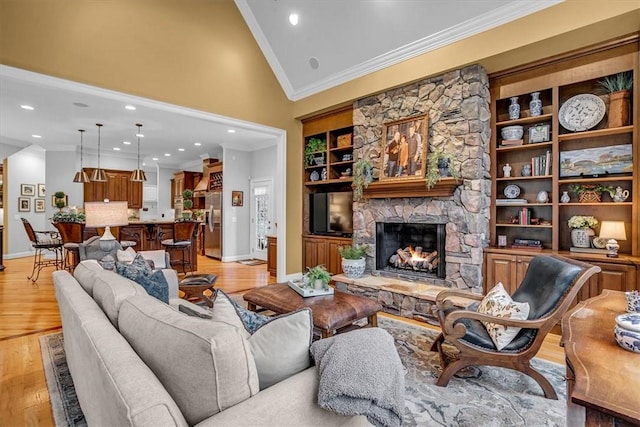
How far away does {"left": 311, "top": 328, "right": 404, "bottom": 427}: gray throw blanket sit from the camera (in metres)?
1.05

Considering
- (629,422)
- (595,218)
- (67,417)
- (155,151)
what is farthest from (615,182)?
(155,151)

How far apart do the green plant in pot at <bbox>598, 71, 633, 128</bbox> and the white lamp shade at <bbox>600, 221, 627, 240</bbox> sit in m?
0.99

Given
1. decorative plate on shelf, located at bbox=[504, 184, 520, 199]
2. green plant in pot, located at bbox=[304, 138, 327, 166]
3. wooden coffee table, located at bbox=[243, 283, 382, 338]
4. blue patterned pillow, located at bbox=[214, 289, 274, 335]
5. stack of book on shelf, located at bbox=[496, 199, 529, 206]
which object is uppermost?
green plant in pot, located at bbox=[304, 138, 327, 166]

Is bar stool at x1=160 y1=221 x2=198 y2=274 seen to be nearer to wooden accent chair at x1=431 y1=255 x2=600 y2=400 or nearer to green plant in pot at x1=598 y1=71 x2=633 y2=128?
wooden accent chair at x1=431 y1=255 x2=600 y2=400

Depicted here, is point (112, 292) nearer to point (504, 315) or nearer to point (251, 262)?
point (504, 315)

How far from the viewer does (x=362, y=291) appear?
4.43 m

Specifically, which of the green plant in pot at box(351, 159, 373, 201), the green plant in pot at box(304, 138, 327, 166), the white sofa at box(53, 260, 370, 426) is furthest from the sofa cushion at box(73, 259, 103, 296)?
the green plant in pot at box(304, 138, 327, 166)

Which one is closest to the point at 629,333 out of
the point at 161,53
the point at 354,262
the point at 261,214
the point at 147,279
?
the point at 147,279

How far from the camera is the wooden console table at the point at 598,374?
3.01ft

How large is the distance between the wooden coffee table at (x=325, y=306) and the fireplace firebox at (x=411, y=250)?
1617mm

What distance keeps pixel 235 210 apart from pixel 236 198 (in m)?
0.31

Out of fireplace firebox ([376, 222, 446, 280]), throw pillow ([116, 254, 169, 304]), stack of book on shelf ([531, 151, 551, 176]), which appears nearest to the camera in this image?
throw pillow ([116, 254, 169, 304])

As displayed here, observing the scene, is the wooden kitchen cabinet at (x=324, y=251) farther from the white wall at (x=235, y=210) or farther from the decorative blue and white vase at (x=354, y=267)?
the white wall at (x=235, y=210)

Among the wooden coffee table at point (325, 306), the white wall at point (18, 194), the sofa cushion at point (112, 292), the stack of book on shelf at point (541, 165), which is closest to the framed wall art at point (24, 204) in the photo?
the white wall at point (18, 194)
